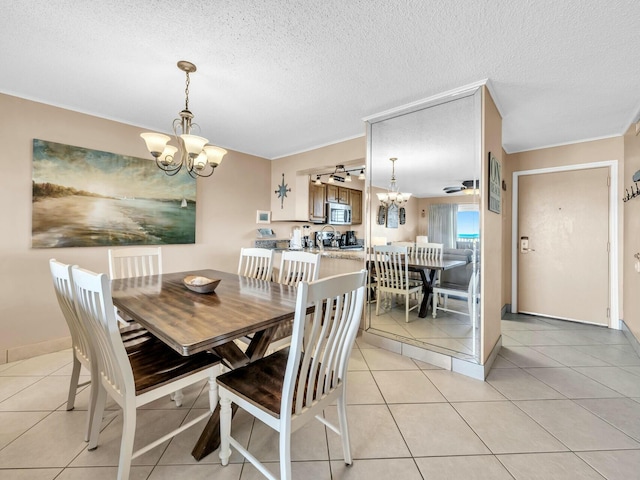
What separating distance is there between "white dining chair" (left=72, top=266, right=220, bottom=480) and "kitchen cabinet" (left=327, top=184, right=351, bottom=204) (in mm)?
4071

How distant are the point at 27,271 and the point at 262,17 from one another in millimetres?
2855

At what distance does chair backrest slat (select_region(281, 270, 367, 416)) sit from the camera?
1.00m

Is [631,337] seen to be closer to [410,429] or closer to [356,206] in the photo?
[410,429]

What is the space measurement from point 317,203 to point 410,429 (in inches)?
149

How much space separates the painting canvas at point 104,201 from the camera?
243 centimetres

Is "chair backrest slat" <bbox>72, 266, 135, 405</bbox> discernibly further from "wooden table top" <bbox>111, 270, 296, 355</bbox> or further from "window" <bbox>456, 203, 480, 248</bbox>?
"window" <bbox>456, 203, 480, 248</bbox>

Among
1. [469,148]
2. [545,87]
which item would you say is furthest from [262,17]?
[545,87]

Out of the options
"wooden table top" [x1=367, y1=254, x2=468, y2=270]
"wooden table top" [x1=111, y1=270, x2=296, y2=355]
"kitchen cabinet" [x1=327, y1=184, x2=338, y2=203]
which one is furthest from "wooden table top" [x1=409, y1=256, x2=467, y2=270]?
"kitchen cabinet" [x1=327, y1=184, x2=338, y2=203]

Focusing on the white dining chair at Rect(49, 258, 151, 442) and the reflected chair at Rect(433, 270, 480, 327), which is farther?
the reflected chair at Rect(433, 270, 480, 327)

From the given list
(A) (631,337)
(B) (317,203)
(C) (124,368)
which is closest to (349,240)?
(B) (317,203)

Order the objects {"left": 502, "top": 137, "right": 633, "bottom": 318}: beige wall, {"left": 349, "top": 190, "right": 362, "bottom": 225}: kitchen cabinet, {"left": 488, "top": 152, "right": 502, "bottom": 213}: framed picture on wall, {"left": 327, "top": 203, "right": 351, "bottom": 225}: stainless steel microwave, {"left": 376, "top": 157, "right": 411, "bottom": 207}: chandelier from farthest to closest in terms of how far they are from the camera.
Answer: {"left": 349, "top": 190, "right": 362, "bottom": 225}: kitchen cabinet → {"left": 327, "top": 203, "right": 351, "bottom": 225}: stainless steel microwave → {"left": 502, "top": 137, "right": 633, "bottom": 318}: beige wall → {"left": 376, "top": 157, "right": 411, "bottom": 207}: chandelier → {"left": 488, "top": 152, "right": 502, "bottom": 213}: framed picture on wall

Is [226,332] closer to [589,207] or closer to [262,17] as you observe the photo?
[262,17]

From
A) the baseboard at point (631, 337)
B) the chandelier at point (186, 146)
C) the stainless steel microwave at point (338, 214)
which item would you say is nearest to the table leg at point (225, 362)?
the chandelier at point (186, 146)

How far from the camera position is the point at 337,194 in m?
5.35
